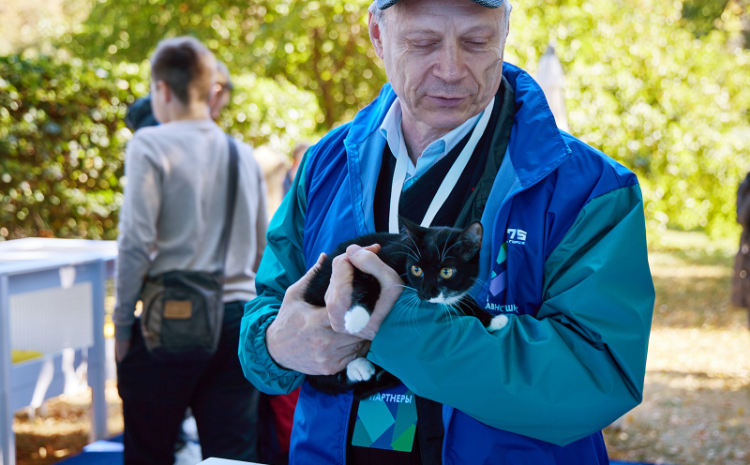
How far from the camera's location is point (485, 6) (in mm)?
1369

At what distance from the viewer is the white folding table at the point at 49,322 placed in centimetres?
352

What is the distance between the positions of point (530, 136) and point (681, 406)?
18.8 ft

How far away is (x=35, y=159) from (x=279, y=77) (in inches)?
225

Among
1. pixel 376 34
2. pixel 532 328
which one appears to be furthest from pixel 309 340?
pixel 376 34

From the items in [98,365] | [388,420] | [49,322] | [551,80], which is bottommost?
[98,365]

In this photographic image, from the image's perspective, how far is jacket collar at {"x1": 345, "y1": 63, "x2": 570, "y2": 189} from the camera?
1347mm

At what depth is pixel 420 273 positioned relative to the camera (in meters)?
1.46

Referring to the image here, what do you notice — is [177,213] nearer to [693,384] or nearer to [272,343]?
[272,343]

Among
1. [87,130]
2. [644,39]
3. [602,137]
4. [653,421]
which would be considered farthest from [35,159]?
[644,39]

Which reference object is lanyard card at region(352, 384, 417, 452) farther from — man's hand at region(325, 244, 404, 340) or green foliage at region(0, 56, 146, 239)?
green foliage at region(0, 56, 146, 239)

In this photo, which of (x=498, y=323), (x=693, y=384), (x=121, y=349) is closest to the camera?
(x=498, y=323)

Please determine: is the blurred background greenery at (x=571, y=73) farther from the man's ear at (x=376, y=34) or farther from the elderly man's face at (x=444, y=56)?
→ the elderly man's face at (x=444, y=56)

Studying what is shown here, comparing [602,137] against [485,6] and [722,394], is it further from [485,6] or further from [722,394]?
[485,6]

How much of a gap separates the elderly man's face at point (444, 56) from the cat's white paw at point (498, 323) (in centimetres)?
49
